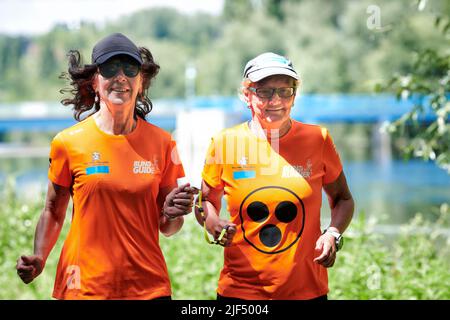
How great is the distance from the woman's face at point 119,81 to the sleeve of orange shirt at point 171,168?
29 cm

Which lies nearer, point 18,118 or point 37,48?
point 18,118

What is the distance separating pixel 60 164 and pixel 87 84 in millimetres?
452

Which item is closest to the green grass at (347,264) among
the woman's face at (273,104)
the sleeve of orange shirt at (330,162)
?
the sleeve of orange shirt at (330,162)

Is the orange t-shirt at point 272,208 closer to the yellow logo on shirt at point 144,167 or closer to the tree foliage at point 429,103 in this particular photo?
the yellow logo on shirt at point 144,167

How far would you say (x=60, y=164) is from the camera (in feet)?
11.3

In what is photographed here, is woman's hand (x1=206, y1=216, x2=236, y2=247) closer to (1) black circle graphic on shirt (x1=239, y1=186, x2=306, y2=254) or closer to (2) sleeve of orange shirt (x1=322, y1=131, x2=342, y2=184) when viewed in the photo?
(1) black circle graphic on shirt (x1=239, y1=186, x2=306, y2=254)

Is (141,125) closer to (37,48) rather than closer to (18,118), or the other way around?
(18,118)

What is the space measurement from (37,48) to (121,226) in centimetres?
6141

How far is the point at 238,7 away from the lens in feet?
198

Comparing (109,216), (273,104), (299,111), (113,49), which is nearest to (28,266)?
(109,216)

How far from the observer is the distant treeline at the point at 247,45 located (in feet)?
125

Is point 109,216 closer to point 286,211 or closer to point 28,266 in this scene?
point 28,266

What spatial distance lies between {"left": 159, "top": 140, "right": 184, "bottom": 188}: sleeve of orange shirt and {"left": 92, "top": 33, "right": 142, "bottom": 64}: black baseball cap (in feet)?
1.43
